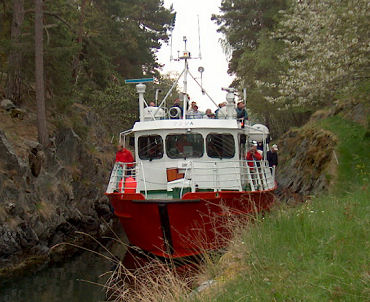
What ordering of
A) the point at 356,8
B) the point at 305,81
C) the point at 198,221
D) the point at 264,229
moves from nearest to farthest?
the point at 264,229 < the point at 356,8 < the point at 198,221 < the point at 305,81

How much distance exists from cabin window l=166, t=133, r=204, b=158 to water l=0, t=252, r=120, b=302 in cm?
388

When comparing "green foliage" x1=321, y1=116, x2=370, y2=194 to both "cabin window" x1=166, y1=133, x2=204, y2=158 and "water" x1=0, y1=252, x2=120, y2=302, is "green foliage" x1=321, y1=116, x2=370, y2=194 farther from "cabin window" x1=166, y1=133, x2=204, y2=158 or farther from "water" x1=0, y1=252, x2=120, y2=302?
"water" x1=0, y1=252, x2=120, y2=302

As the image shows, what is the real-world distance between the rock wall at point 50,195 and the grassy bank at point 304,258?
7.63 m

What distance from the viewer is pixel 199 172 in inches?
535

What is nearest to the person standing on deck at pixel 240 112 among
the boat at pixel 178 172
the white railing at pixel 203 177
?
the boat at pixel 178 172

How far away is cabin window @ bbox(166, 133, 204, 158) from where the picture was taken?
14352 millimetres

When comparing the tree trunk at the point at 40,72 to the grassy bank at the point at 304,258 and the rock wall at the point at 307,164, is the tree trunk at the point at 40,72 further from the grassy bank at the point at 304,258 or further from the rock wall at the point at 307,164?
the grassy bank at the point at 304,258

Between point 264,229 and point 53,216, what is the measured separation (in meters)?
10.2

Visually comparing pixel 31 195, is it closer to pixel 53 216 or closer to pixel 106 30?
pixel 53 216

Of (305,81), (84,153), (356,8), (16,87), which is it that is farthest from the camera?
(84,153)

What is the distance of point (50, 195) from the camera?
16.1 meters

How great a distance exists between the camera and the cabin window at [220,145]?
1434 cm

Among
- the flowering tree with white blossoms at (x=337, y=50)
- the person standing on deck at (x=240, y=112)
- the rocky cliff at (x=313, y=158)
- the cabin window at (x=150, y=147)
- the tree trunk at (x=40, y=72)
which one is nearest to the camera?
the flowering tree with white blossoms at (x=337, y=50)

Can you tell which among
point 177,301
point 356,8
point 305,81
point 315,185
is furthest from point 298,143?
point 177,301
